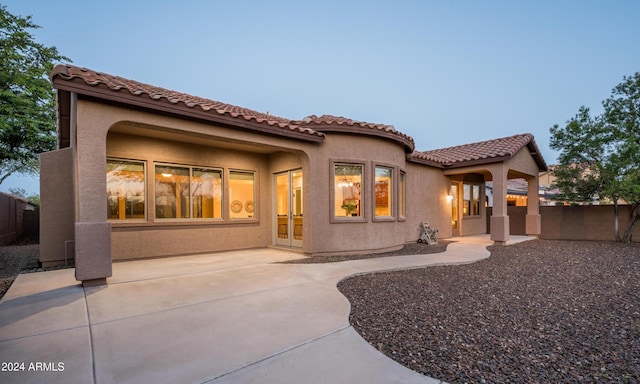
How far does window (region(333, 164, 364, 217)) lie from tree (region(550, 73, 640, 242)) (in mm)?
9810

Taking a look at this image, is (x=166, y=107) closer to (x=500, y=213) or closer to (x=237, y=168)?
(x=237, y=168)

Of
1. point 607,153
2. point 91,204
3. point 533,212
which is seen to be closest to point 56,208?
point 91,204

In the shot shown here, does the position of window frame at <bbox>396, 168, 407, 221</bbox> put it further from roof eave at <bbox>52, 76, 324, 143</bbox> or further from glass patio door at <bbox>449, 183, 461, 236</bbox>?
glass patio door at <bbox>449, 183, 461, 236</bbox>

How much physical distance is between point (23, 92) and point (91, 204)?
41.8ft

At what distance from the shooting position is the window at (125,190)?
764 centimetres

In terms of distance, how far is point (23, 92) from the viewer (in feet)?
42.4

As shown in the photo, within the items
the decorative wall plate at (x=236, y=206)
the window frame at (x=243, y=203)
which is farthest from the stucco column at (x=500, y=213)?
the decorative wall plate at (x=236, y=206)

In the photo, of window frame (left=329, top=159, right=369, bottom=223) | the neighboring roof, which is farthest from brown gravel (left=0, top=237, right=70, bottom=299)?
the neighboring roof

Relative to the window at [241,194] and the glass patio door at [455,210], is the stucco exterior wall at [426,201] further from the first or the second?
the window at [241,194]

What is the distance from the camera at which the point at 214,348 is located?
9.53ft

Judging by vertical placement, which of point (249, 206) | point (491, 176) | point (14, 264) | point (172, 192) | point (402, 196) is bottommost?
point (14, 264)

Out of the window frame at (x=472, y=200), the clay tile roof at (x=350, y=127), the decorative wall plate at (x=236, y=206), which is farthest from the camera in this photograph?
the window frame at (x=472, y=200)

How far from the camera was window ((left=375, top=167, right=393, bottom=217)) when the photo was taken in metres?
9.41

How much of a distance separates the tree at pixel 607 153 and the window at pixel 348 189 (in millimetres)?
9810
